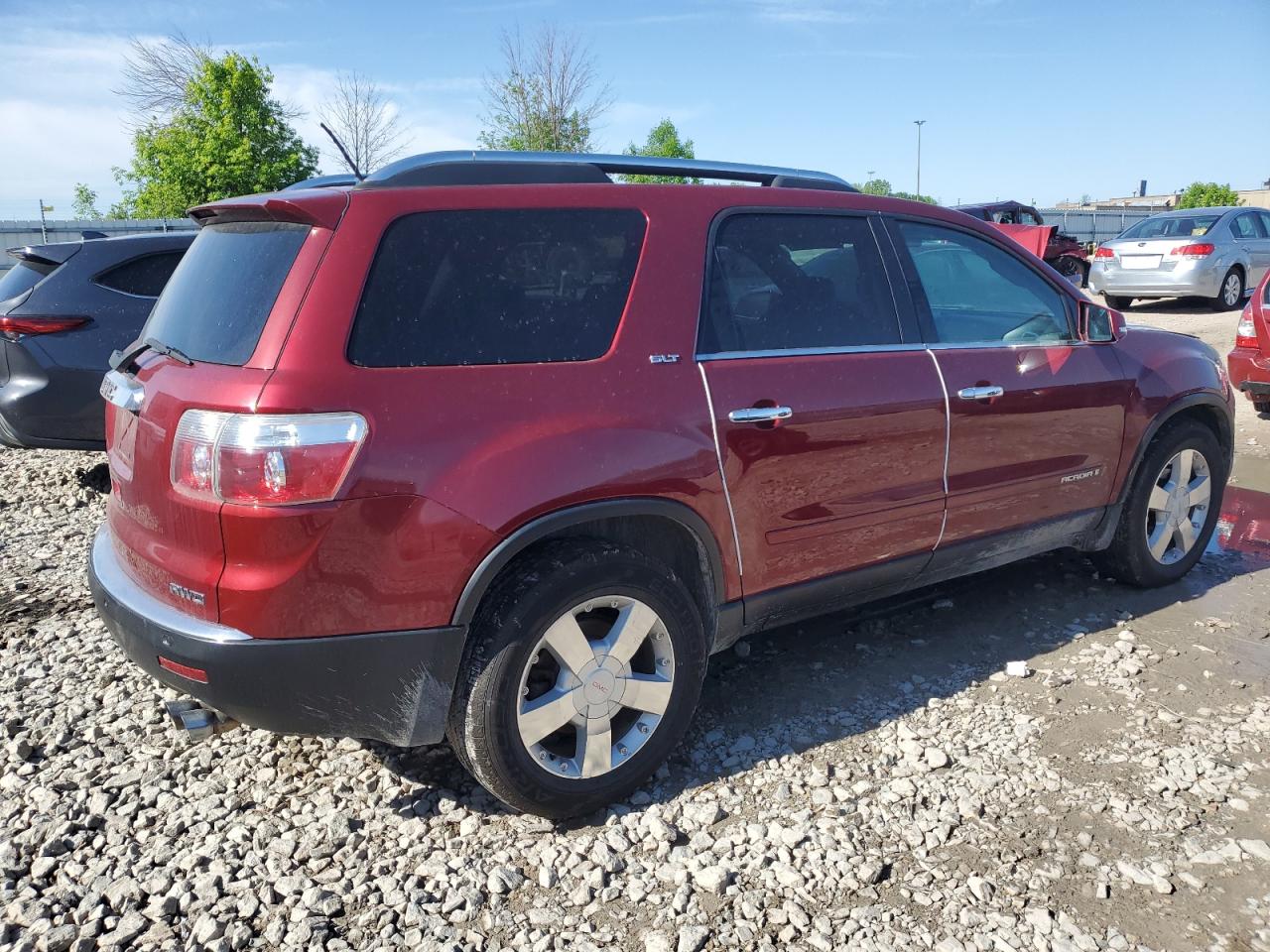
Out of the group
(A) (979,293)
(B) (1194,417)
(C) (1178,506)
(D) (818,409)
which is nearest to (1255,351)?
(B) (1194,417)

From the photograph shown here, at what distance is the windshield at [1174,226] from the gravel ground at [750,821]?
13101mm

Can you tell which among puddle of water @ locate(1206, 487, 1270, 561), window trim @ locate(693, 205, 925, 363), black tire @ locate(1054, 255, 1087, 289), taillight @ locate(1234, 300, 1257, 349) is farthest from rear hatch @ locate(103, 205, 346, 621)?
black tire @ locate(1054, 255, 1087, 289)

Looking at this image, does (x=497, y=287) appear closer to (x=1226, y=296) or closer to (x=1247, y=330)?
(x=1247, y=330)

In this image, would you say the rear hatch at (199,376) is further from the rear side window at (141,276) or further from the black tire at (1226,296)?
the black tire at (1226,296)

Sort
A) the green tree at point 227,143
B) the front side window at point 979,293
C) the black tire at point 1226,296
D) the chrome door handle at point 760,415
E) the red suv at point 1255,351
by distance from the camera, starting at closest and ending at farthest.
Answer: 1. the chrome door handle at point 760,415
2. the front side window at point 979,293
3. the red suv at point 1255,351
4. the black tire at point 1226,296
5. the green tree at point 227,143

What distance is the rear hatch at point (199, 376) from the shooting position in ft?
8.13

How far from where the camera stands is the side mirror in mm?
4227

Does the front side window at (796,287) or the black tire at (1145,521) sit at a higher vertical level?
the front side window at (796,287)

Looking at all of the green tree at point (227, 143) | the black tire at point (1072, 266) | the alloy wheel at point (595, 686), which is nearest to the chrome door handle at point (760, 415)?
the alloy wheel at point (595, 686)

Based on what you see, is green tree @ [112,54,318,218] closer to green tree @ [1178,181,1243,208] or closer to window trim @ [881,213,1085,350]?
window trim @ [881,213,1085,350]

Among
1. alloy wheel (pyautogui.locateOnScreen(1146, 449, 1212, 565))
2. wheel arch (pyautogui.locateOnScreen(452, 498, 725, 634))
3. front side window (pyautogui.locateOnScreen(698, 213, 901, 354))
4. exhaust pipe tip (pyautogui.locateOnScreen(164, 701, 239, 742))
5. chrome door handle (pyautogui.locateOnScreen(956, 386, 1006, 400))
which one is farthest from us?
alloy wheel (pyautogui.locateOnScreen(1146, 449, 1212, 565))

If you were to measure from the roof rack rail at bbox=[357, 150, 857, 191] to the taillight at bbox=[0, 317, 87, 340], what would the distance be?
4210 mm

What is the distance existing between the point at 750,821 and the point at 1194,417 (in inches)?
128

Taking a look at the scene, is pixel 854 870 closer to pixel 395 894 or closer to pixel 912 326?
pixel 395 894
